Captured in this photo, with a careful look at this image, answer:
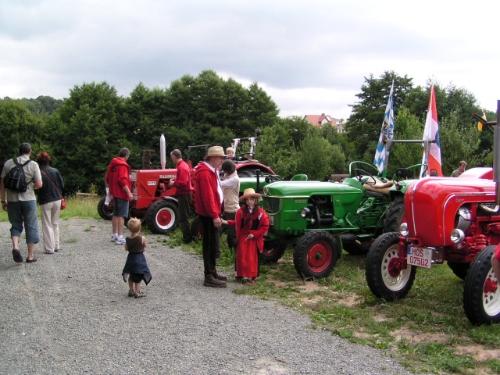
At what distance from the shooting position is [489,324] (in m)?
4.64

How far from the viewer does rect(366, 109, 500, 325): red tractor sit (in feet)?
16.9

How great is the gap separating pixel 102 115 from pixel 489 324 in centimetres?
3309

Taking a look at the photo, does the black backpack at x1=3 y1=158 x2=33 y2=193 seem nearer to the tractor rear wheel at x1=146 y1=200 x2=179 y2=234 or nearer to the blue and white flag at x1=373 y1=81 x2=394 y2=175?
the tractor rear wheel at x1=146 y1=200 x2=179 y2=234

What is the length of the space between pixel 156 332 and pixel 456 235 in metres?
3.09

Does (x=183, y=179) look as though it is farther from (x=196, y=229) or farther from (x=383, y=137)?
(x=383, y=137)

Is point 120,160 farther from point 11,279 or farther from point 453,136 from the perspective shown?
point 453,136

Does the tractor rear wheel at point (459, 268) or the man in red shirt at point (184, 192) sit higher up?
the man in red shirt at point (184, 192)

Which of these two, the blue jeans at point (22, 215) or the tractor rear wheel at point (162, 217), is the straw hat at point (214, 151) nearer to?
the blue jeans at point (22, 215)

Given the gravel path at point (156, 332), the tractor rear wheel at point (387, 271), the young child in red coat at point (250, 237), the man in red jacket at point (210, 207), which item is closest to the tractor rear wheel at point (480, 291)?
the tractor rear wheel at point (387, 271)

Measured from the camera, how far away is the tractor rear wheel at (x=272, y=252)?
7.64 m

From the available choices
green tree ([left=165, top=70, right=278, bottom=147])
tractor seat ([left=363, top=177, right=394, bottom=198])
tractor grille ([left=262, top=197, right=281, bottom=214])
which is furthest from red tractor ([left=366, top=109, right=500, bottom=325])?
green tree ([left=165, top=70, right=278, bottom=147])

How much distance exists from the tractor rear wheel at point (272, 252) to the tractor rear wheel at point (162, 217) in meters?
3.39

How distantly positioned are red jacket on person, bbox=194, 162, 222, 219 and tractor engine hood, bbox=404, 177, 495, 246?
2216 millimetres

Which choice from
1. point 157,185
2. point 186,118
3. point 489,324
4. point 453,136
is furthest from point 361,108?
point 489,324
